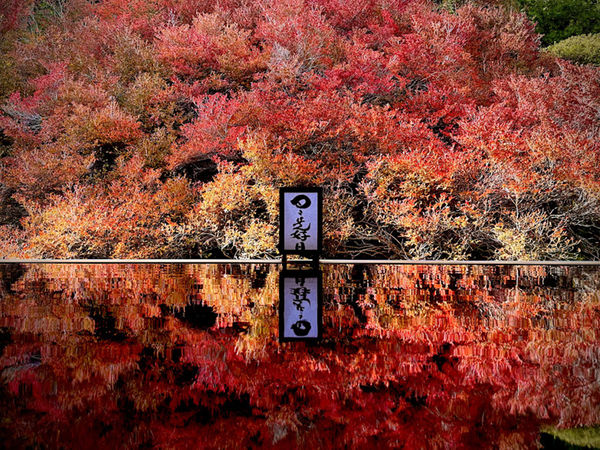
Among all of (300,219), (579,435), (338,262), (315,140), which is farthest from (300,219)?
(579,435)

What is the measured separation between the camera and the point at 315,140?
6.04 meters

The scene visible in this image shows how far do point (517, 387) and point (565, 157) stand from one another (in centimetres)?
492

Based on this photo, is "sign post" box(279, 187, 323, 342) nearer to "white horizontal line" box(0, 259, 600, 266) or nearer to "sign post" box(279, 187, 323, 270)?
"sign post" box(279, 187, 323, 270)

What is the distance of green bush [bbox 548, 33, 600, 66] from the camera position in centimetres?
689

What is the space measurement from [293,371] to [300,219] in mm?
2924

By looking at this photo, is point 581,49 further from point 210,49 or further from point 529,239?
point 210,49

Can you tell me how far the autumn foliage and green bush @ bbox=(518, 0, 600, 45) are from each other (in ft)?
4.21

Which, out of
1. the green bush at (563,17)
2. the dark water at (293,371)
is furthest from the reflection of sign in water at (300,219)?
the green bush at (563,17)

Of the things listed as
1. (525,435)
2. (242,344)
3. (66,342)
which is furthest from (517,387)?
(66,342)

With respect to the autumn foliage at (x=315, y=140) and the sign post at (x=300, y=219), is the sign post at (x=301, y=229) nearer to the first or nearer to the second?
the sign post at (x=300, y=219)

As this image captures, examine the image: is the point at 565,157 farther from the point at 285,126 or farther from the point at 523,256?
the point at 285,126

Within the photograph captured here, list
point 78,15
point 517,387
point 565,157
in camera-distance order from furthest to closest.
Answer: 1. point 78,15
2. point 565,157
3. point 517,387

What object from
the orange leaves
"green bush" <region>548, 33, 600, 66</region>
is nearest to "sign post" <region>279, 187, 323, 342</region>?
the orange leaves

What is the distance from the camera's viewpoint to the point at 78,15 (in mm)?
7547
